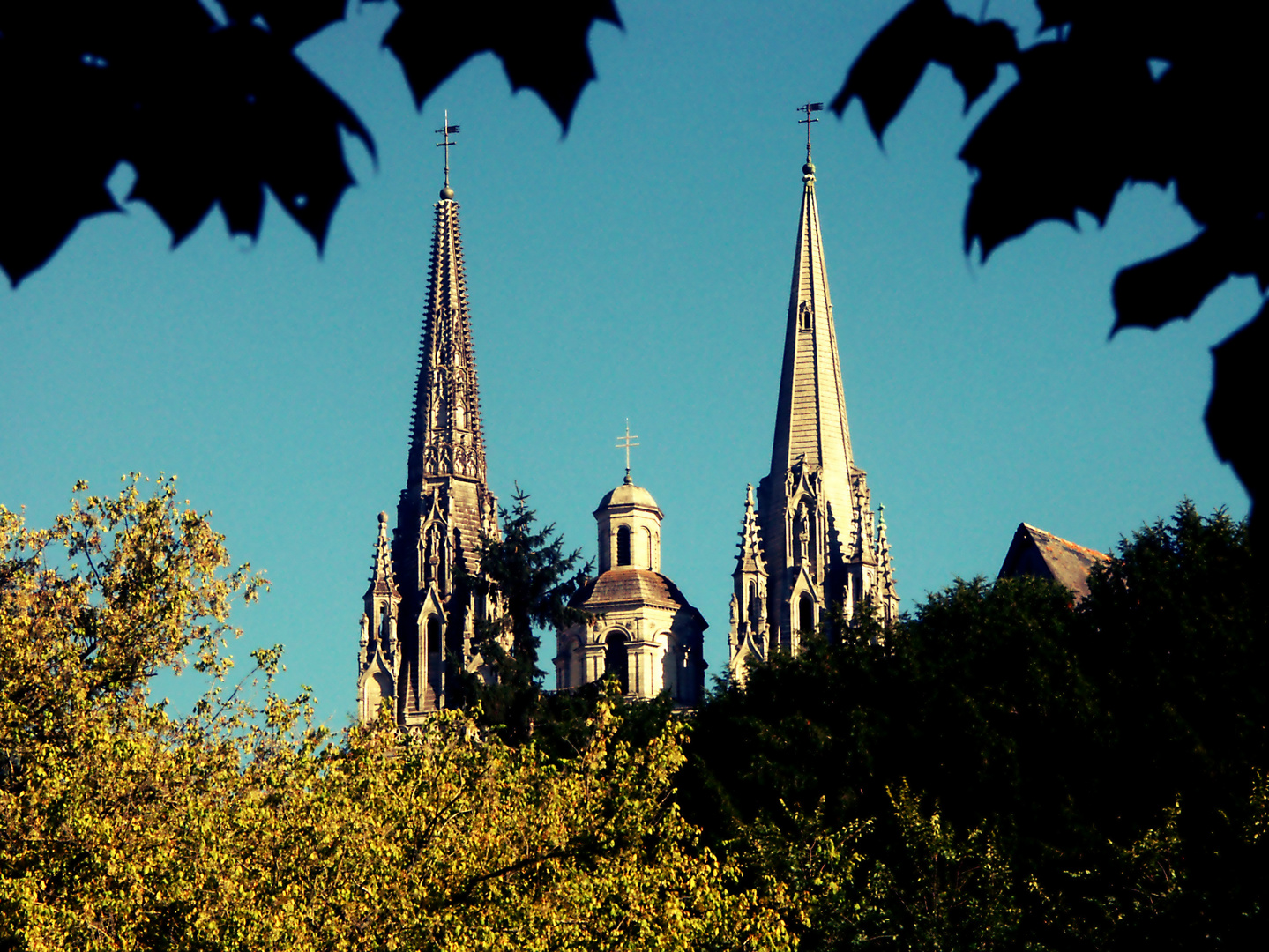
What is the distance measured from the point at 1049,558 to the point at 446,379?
58758 mm

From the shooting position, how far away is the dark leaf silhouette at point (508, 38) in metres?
3.35

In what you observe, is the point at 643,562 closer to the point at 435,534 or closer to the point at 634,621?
the point at 634,621

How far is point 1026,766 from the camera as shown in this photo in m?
35.4

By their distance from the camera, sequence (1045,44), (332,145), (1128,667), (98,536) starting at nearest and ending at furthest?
(332,145) → (1045,44) → (98,536) → (1128,667)

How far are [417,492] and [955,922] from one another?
72.1m

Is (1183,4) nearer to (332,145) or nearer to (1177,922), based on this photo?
(332,145)

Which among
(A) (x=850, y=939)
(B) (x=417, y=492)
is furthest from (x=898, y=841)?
(B) (x=417, y=492)

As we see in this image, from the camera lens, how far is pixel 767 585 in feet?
296

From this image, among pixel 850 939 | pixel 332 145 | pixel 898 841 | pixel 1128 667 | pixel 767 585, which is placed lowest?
pixel 332 145

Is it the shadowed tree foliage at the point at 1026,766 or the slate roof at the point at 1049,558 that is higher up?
the slate roof at the point at 1049,558

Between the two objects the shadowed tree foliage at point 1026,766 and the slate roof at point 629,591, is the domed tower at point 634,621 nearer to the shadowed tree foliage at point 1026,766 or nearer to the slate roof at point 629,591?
the slate roof at point 629,591

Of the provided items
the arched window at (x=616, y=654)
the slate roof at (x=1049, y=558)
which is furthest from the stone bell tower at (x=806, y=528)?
the slate roof at (x=1049, y=558)

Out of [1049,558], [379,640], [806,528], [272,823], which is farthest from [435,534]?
[272,823]

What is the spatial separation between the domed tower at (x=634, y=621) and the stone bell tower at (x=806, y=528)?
10.8 ft
